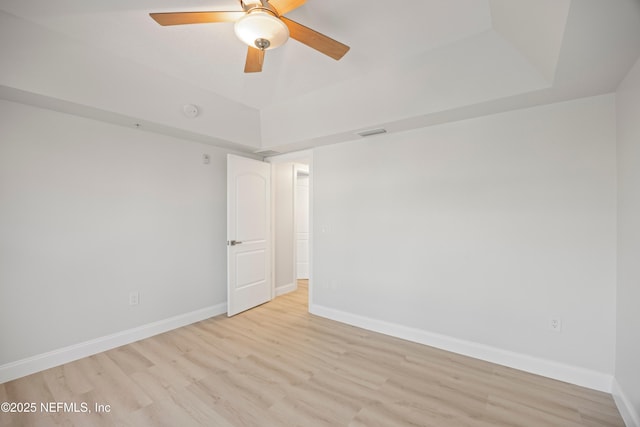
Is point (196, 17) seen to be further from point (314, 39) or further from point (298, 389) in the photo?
point (298, 389)

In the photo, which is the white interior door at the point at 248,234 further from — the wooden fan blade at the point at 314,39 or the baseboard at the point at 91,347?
the wooden fan blade at the point at 314,39

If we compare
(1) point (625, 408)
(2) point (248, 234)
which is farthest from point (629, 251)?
(2) point (248, 234)

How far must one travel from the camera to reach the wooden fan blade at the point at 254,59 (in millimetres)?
1932

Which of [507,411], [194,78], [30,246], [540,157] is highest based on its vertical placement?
[194,78]

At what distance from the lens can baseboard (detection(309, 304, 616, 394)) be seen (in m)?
2.16

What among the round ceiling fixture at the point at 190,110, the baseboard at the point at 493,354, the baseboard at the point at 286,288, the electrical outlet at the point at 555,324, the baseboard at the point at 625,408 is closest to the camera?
the baseboard at the point at 625,408

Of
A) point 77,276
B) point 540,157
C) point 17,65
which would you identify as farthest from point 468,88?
point 77,276

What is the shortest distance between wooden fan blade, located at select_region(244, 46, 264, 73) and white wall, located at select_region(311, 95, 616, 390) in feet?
5.35

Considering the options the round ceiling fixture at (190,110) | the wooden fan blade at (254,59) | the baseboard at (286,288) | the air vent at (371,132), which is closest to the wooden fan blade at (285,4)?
the wooden fan blade at (254,59)

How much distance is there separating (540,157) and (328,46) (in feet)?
6.50

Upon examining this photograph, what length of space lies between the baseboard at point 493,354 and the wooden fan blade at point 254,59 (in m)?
2.86

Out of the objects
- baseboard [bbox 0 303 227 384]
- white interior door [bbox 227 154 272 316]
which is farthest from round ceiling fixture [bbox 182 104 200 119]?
baseboard [bbox 0 303 227 384]

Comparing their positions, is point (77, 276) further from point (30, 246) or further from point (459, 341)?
point (459, 341)

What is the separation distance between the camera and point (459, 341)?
8.93 ft
